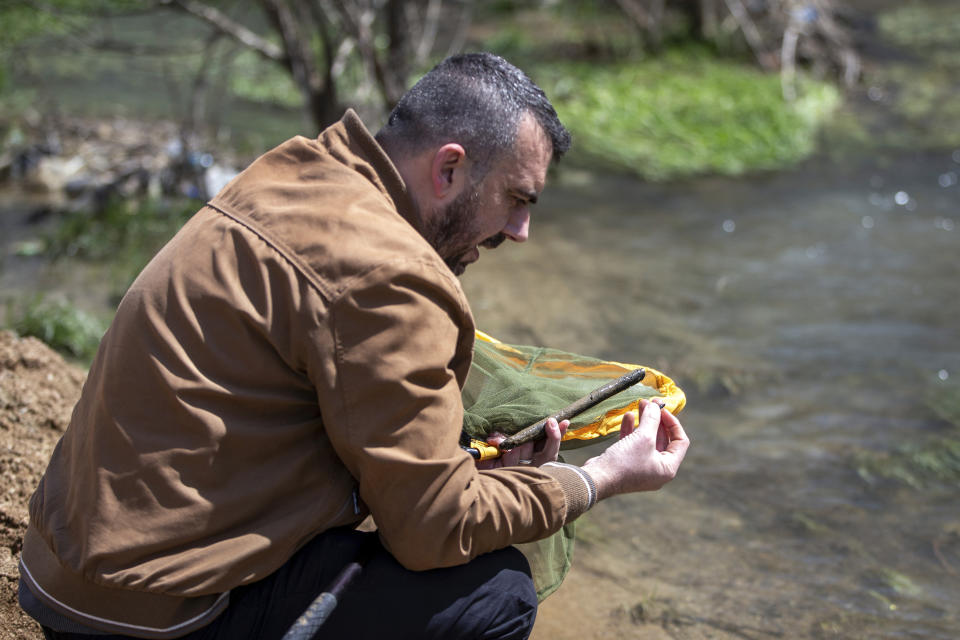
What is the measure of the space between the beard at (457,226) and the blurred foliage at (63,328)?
2.74m

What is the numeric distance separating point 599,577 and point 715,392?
5.74ft

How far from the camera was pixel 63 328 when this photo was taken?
466cm

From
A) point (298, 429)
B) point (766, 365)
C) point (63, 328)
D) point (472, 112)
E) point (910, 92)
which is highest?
point (472, 112)

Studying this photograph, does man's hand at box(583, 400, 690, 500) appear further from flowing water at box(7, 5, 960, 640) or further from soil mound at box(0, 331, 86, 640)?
soil mound at box(0, 331, 86, 640)

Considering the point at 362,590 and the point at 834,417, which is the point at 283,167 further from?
the point at 834,417

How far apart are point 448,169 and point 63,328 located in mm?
3091

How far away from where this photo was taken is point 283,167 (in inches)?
82.2

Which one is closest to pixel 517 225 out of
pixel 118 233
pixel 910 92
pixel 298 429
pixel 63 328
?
pixel 298 429

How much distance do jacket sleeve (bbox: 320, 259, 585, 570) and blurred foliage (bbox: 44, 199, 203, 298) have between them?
4292 millimetres

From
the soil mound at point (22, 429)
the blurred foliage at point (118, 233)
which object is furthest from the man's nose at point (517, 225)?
the blurred foliage at point (118, 233)

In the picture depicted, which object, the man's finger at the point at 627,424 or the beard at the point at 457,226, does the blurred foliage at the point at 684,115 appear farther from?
the beard at the point at 457,226

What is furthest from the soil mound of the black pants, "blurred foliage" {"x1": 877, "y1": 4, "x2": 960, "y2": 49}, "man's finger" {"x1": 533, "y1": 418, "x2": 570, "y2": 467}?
"blurred foliage" {"x1": 877, "y1": 4, "x2": 960, "y2": 49}

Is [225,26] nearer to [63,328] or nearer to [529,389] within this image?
[63,328]

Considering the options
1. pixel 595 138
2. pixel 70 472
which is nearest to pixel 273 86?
pixel 595 138
